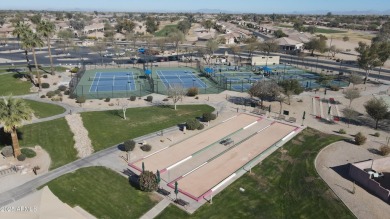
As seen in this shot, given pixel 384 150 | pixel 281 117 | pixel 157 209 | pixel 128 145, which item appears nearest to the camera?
pixel 157 209

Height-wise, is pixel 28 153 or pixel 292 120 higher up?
pixel 28 153

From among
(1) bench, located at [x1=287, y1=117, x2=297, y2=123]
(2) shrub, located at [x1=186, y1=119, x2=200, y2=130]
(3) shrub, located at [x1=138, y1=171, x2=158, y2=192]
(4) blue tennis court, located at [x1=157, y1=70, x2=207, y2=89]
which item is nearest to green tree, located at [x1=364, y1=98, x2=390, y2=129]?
(1) bench, located at [x1=287, y1=117, x2=297, y2=123]

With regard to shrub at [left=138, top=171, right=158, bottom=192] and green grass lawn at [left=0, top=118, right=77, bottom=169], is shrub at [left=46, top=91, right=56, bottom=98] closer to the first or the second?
green grass lawn at [left=0, top=118, right=77, bottom=169]

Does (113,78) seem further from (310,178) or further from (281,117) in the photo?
(310,178)

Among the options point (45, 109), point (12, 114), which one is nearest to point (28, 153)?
point (12, 114)

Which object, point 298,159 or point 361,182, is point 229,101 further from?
point 361,182

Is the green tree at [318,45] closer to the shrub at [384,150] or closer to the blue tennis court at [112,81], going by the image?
the blue tennis court at [112,81]

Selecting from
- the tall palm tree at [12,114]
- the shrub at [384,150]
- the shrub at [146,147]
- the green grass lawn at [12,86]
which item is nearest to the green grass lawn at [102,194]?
the shrub at [146,147]
